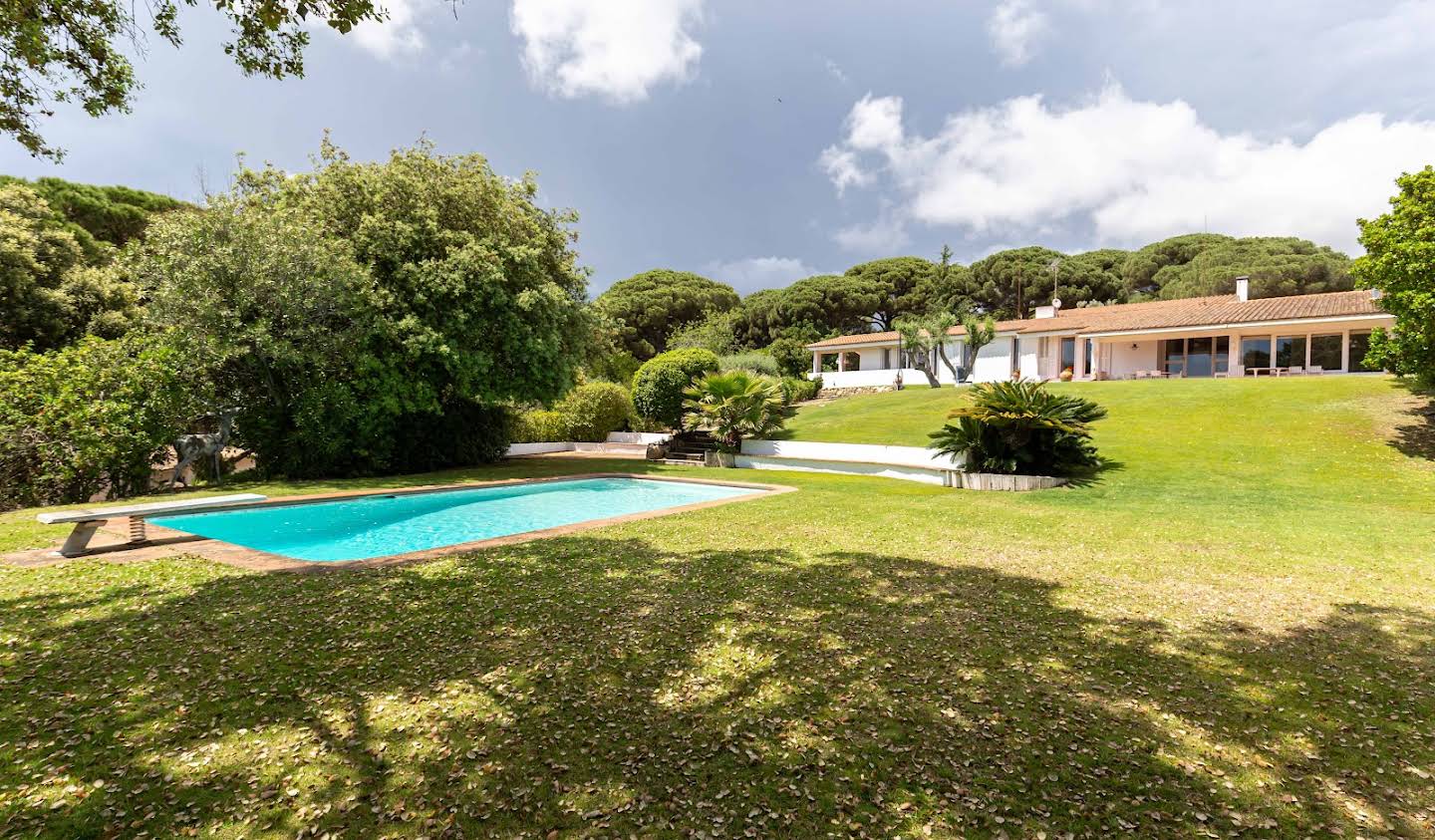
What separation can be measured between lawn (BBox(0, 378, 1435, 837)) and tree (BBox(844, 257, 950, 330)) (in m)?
42.7

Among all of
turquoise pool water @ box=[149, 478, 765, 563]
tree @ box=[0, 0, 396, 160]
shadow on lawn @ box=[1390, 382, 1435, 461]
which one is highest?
tree @ box=[0, 0, 396, 160]

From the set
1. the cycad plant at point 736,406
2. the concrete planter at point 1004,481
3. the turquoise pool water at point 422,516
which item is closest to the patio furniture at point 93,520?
the turquoise pool water at point 422,516

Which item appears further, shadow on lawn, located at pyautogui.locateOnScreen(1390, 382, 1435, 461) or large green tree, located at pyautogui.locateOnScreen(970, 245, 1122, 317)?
large green tree, located at pyautogui.locateOnScreen(970, 245, 1122, 317)

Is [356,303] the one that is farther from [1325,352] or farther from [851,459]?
[1325,352]

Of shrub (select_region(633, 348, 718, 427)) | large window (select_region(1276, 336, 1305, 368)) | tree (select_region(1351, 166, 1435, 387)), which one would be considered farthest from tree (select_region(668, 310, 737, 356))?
tree (select_region(1351, 166, 1435, 387))

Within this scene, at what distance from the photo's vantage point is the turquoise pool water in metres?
9.47

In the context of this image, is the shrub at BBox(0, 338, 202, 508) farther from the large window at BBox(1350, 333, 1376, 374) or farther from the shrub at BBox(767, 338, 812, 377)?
the large window at BBox(1350, 333, 1376, 374)

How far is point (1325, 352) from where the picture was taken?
2480 cm

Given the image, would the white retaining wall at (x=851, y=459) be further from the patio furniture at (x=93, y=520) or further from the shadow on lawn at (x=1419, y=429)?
the patio furniture at (x=93, y=520)

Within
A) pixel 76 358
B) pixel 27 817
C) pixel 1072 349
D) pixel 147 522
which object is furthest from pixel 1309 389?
pixel 76 358

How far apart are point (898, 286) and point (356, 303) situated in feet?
140

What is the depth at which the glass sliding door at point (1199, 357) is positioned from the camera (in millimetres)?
26531

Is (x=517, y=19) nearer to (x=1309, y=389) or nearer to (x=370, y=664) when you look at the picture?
(x=370, y=664)

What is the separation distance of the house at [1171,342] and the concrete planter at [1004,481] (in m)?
17.7
